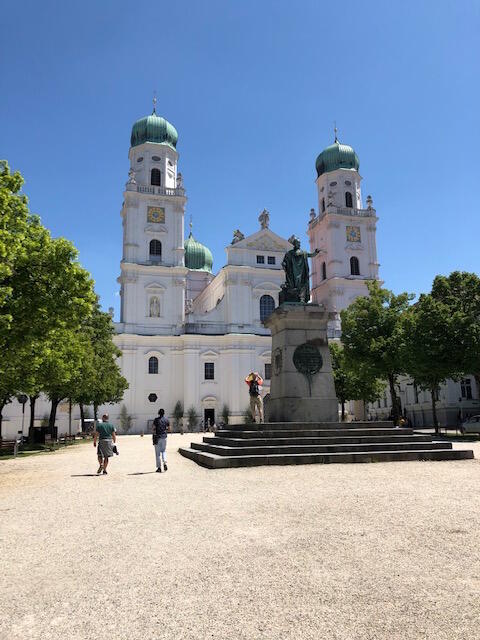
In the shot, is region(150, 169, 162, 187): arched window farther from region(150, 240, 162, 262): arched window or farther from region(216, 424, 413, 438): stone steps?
region(216, 424, 413, 438): stone steps

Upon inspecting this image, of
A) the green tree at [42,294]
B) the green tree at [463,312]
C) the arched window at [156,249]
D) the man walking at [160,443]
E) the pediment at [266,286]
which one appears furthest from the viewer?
the pediment at [266,286]

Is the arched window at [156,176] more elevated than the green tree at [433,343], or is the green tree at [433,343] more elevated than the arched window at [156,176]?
the arched window at [156,176]

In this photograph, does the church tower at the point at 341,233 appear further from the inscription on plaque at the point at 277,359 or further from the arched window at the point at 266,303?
the inscription on plaque at the point at 277,359

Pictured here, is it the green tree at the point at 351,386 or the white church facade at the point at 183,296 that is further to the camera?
the white church facade at the point at 183,296

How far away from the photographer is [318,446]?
13.5 m

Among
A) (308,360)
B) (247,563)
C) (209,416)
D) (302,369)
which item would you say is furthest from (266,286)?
(247,563)

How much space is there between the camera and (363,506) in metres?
7.70

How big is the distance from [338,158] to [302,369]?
5591 cm

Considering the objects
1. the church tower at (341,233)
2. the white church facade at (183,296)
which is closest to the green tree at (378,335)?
the white church facade at (183,296)

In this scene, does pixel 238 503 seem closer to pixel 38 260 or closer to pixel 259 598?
pixel 259 598

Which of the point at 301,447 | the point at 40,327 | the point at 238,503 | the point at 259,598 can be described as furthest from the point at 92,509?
the point at 40,327

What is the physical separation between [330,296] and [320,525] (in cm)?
5499

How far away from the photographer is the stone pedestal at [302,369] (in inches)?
618

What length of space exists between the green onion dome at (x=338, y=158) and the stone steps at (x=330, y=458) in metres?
57.3
